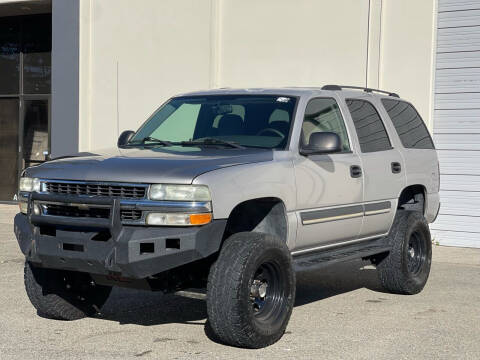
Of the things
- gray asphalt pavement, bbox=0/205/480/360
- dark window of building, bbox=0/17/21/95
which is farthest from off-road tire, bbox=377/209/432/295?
dark window of building, bbox=0/17/21/95

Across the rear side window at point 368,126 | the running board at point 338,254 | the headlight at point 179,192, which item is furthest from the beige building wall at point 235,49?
the headlight at point 179,192

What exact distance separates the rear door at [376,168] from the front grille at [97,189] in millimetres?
2587

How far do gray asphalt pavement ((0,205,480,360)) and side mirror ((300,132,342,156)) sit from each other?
1.45 meters

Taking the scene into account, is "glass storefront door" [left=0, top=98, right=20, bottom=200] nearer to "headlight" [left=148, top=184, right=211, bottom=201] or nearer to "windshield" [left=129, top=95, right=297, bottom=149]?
"windshield" [left=129, top=95, right=297, bottom=149]

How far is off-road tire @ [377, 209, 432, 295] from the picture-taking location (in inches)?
321

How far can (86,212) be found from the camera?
588 cm

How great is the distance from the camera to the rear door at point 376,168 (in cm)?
763

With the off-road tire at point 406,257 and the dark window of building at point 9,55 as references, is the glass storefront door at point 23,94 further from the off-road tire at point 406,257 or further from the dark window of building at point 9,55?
the off-road tire at point 406,257

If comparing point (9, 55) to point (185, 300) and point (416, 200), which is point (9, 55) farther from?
point (416, 200)

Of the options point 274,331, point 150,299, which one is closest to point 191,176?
point 274,331

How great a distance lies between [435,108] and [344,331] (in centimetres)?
679

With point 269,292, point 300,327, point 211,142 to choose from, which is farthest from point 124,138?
point 300,327

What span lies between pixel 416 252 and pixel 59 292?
151 inches

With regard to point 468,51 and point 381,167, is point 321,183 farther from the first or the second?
point 468,51
